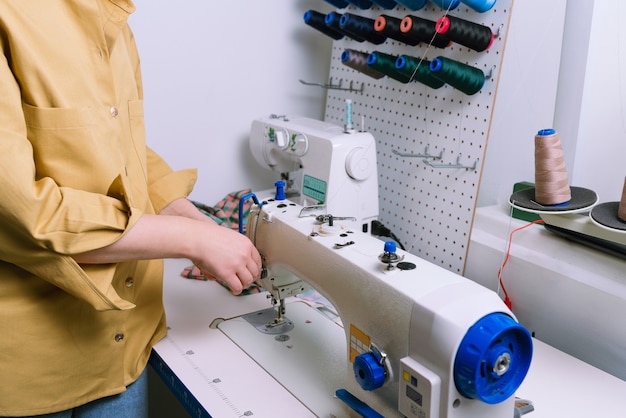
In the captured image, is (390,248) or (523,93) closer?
(390,248)

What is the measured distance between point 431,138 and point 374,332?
2.14 ft

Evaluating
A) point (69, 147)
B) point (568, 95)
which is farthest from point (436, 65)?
→ point (69, 147)

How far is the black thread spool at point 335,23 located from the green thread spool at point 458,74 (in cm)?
36

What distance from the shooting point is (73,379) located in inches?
32.4

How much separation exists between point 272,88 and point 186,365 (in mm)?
954

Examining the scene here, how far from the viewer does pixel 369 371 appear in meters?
0.73

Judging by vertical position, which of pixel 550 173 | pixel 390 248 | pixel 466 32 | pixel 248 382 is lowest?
pixel 248 382

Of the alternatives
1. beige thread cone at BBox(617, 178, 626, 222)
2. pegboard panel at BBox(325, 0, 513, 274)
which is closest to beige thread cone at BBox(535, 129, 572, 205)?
beige thread cone at BBox(617, 178, 626, 222)

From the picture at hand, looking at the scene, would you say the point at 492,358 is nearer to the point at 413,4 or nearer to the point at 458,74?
the point at 458,74

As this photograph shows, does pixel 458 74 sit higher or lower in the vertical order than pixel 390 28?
lower

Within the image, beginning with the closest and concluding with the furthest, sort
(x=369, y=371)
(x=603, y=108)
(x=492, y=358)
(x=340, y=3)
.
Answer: (x=492, y=358) < (x=369, y=371) < (x=603, y=108) < (x=340, y=3)

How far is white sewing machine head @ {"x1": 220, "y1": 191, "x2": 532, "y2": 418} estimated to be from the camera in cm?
64

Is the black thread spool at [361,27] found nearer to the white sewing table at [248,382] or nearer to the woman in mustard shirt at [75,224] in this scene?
the woman in mustard shirt at [75,224]

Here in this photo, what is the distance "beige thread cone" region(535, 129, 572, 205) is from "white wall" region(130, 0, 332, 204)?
0.90 m
